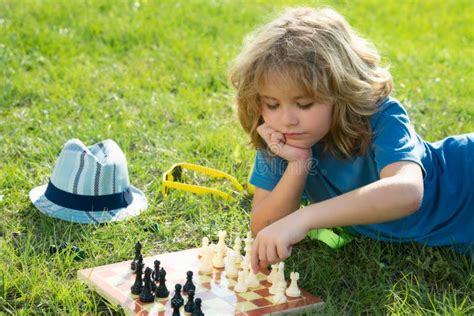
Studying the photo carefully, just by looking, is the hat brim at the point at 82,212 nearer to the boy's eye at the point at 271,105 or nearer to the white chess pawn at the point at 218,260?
the white chess pawn at the point at 218,260

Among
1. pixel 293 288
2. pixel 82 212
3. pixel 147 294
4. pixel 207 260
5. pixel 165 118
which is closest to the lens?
pixel 147 294

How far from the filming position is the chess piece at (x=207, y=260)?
316 cm

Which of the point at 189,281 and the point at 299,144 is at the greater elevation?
the point at 299,144

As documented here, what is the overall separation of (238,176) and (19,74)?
2.06 meters

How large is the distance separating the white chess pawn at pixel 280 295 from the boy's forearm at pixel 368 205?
251mm

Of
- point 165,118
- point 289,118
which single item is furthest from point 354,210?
point 165,118

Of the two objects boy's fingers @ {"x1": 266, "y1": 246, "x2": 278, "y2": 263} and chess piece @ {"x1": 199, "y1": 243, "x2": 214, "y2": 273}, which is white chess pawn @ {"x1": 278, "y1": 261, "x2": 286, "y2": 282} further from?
chess piece @ {"x1": 199, "y1": 243, "x2": 214, "y2": 273}

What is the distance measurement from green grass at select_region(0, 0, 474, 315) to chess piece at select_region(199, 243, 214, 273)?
1.07ft

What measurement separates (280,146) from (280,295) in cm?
61

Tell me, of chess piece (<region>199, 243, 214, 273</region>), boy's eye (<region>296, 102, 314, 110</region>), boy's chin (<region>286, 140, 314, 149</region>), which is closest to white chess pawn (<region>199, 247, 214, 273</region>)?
chess piece (<region>199, 243, 214, 273</region>)

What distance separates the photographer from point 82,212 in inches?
144

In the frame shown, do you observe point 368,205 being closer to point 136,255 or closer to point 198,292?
point 198,292

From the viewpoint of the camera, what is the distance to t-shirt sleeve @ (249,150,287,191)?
3.44 metres

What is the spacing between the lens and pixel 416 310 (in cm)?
287
